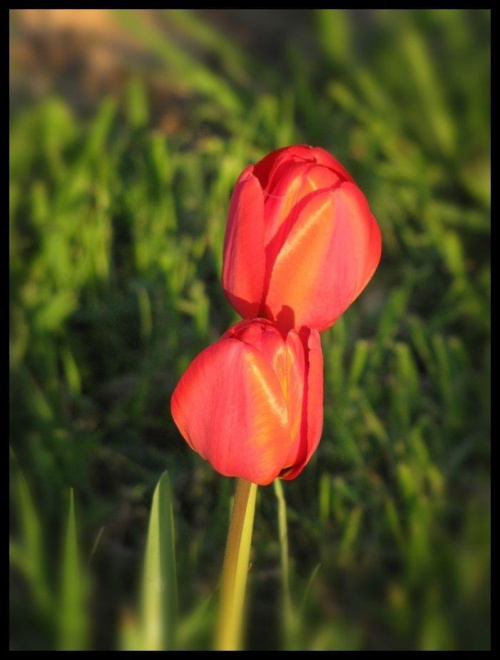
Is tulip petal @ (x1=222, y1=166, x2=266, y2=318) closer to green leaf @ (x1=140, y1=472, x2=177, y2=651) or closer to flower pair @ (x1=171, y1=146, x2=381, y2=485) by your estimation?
flower pair @ (x1=171, y1=146, x2=381, y2=485)

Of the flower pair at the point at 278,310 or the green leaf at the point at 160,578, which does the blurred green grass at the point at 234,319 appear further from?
the flower pair at the point at 278,310

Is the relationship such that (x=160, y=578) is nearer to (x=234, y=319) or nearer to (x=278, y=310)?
(x=278, y=310)

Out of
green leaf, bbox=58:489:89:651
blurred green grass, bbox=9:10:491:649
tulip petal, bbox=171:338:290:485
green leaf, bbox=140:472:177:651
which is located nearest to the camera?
tulip petal, bbox=171:338:290:485

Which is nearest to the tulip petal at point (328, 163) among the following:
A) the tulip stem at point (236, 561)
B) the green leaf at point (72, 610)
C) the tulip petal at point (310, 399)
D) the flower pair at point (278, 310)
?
the flower pair at point (278, 310)

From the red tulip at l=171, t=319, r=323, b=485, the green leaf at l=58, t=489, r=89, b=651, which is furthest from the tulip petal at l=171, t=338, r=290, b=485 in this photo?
the green leaf at l=58, t=489, r=89, b=651
